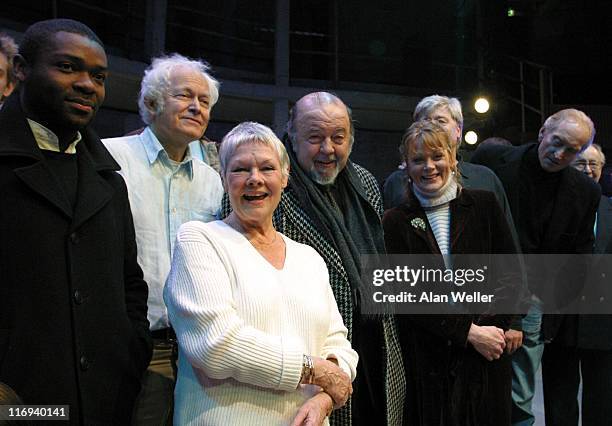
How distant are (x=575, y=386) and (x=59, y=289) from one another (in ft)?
8.05

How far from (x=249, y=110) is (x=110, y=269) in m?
6.86

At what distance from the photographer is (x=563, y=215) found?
2.76 metres

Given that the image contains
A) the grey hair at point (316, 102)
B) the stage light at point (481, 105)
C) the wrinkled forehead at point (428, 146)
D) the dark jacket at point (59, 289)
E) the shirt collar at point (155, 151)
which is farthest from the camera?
the stage light at point (481, 105)

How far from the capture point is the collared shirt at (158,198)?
5.87 feet

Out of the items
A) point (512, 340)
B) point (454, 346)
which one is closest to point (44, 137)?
point (454, 346)

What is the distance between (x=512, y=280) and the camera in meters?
2.23

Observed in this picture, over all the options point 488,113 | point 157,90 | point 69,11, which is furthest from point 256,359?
point 69,11

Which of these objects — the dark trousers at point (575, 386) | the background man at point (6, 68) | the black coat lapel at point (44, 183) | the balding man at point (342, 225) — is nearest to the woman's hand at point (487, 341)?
the balding man at point (342, 225)

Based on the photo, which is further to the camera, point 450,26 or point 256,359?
point 450,26

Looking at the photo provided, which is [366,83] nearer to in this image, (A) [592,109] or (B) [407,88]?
(B) [407,88]

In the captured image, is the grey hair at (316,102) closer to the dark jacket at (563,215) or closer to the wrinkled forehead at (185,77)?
the wrinkled forehead at (185,77)

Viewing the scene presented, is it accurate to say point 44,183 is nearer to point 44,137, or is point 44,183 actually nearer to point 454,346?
point 44,137

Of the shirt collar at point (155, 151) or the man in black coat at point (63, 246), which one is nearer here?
the man in black coat at point (63, 246)

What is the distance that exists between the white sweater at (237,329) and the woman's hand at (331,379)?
0.13 ft
